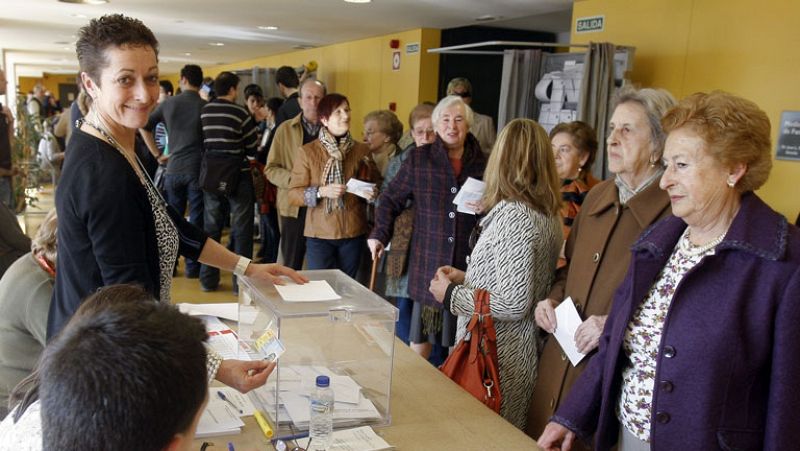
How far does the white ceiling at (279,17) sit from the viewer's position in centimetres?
617

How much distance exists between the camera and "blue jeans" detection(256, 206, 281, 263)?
17.7 feet

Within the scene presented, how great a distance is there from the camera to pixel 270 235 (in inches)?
216

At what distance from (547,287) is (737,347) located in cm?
94

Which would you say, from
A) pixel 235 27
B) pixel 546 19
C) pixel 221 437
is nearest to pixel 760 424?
pixel 221 437

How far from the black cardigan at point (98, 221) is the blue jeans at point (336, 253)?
243 centimetres

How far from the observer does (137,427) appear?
0.77m

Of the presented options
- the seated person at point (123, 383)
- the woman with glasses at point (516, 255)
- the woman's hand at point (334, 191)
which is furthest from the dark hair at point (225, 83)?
the seated person at point (123, 383)

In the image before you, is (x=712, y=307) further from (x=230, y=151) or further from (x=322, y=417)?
(x=230, y=151)

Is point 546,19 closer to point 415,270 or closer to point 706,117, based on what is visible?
point 415,270

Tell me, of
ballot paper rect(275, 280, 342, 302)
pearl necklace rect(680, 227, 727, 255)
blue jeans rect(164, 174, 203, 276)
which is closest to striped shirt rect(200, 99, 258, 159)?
blue jeans rect(164, 174, 203, 276)

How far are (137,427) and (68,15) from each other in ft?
Answer: 27.6

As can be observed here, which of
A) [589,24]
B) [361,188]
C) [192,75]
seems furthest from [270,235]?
[589,24]

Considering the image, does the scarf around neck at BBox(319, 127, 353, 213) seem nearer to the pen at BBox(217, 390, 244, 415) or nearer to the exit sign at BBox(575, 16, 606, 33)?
the pen at BBox(217, 390, 244, 415)

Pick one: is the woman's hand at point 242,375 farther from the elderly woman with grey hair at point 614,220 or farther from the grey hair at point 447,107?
the grey hair at point 447,107
